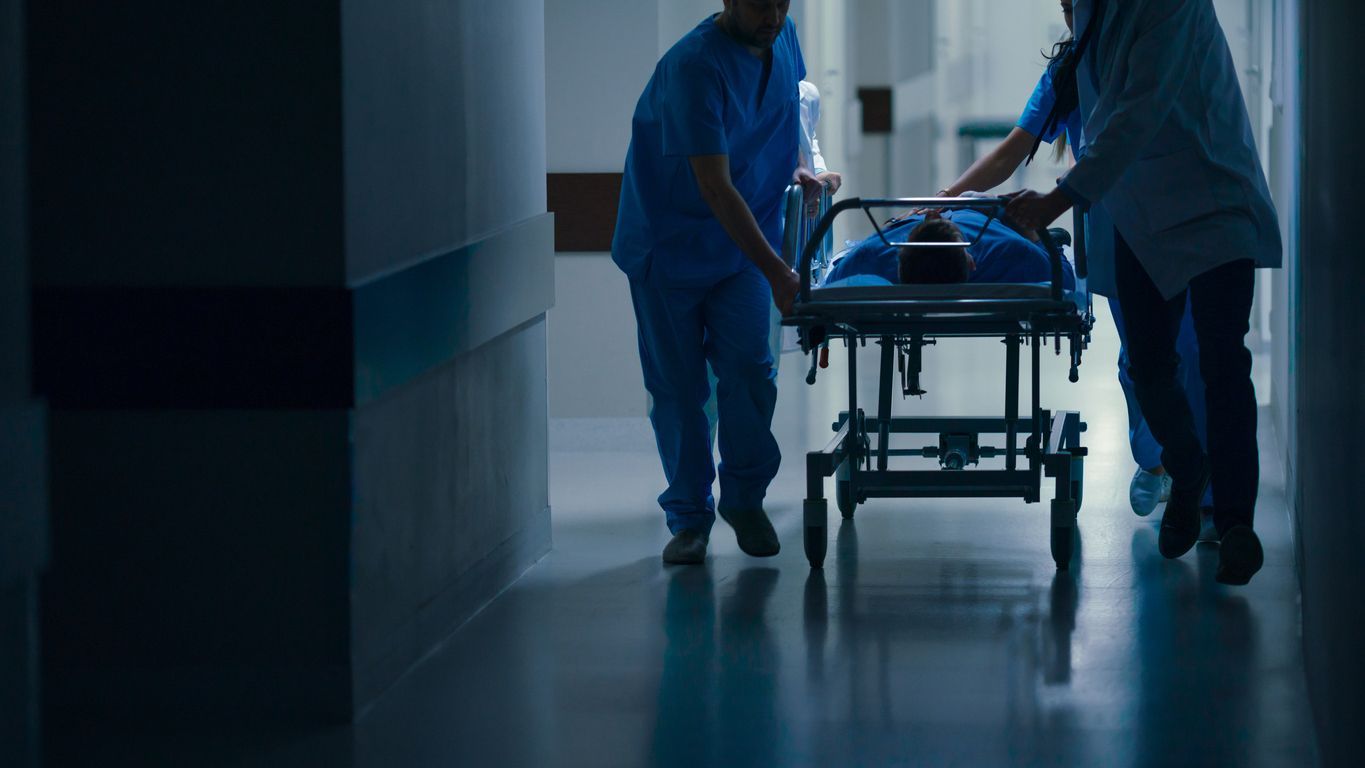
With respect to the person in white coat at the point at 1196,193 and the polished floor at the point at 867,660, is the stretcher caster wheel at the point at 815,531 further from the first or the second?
the person in white coat at the point at 1196,193

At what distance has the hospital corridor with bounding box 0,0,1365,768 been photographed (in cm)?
266

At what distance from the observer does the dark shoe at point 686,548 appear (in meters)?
3.98

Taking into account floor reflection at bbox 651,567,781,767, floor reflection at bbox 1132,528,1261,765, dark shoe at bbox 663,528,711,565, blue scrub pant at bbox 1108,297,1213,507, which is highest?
blue scrub pant at bbox 1108,297,1213,507

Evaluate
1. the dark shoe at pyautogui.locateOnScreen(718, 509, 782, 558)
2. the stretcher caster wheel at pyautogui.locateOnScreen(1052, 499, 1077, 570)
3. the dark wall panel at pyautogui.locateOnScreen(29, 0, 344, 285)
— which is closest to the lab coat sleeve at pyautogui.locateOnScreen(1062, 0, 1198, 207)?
the stretcher caster wheel at pyautogui.locateOnScreen(1052, 499, 1077, 570)

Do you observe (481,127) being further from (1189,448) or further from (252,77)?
(1189,448)

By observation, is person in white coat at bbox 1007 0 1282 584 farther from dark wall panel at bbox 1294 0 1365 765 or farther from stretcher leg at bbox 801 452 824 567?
stretcher leg at bbox 801 452 824 567

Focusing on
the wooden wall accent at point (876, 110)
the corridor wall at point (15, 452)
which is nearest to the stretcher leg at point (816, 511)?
the corridor wall at point (15, 452)

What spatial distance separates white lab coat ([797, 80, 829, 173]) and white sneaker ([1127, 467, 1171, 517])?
1099mm

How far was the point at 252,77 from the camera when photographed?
271 centimetres

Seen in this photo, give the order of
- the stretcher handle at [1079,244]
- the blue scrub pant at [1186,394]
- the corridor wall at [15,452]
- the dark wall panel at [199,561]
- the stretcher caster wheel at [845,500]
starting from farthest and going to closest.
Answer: the stretcher caster wheel at [845,500]
the blue scrub pant at [1186,394]
the stretcher handle at [1079,244]
the dark wall panel at [199,561]
the corridor wall at [15,452]

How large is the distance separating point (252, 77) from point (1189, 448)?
6.92 feet

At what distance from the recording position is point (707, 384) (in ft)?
13.3

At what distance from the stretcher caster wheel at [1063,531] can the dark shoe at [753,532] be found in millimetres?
637

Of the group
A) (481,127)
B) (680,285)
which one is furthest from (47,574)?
(680,285)
